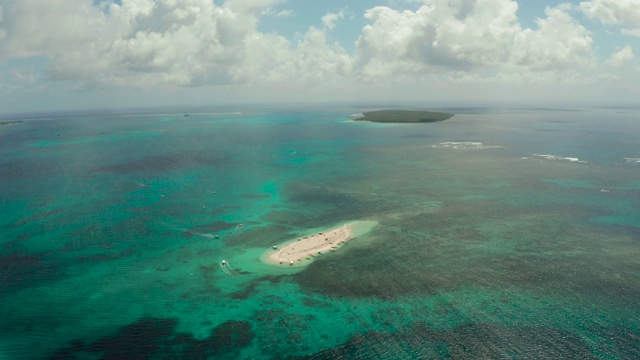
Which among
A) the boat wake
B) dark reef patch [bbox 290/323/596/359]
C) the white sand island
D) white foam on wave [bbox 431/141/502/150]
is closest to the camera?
dark reef patch [bbox 290/323/596/359]

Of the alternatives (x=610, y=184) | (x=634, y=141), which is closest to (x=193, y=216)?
(x=610, y=184)

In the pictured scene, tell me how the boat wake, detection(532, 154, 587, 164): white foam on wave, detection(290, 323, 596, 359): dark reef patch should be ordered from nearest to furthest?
detection(290, 323, 596, 359): dark reef patch → the boat wake → detection(532, 154, 587, 164): white foam on wave

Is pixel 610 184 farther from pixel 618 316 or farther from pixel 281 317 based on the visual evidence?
pixel 281 317

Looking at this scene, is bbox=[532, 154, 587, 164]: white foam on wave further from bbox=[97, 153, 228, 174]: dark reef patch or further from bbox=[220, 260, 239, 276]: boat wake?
bbox=[220, 260, 239, 276]: boat wake

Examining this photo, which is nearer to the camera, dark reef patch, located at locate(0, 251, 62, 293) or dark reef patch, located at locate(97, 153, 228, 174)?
dark reef patch, located at locate(0, 251, 62, 293)

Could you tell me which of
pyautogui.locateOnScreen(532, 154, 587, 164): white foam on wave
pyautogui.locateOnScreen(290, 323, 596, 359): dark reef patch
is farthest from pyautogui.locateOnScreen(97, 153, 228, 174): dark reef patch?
pyautogui.locateOnScreen(532, 154, 587, 164): white foam on wave

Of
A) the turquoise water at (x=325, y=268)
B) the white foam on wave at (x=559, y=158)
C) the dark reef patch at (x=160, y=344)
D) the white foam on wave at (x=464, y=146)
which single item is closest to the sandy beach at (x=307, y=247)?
the turquoise water at (x=325, y=268)

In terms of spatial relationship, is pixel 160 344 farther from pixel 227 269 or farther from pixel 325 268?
pixel 325 268

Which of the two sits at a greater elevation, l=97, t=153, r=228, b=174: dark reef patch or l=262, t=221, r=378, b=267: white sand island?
l=97, t=153, r=228, b=174: dark reef patch
